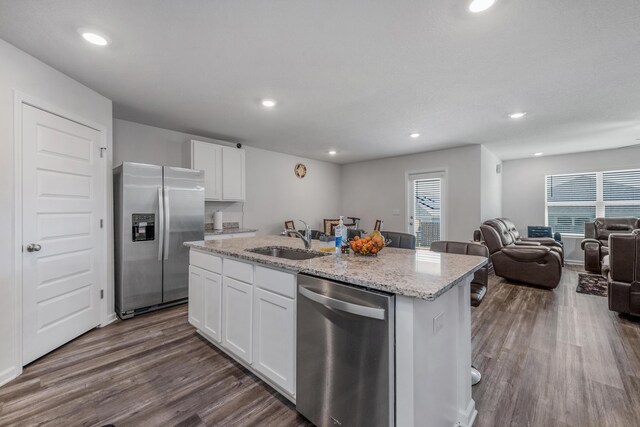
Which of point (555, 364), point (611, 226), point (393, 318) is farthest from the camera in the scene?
point (611, 226)

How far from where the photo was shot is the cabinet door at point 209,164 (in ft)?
13.8

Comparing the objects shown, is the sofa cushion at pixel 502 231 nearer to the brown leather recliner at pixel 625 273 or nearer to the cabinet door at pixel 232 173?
the brown leather recliner at pixel 625 273

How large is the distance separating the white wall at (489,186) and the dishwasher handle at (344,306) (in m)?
4.95

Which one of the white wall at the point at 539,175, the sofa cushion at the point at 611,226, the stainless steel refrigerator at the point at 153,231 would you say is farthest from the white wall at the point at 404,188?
the stainless steel refrigerator at the point at 153,231

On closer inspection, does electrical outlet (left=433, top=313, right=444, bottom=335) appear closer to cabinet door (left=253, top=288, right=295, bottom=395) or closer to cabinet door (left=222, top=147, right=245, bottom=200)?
cabinet door (left=253, top=288, right=295, bottom=395)

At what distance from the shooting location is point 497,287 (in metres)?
4.41

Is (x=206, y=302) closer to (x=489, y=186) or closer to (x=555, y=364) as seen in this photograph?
(x=555, y=364)

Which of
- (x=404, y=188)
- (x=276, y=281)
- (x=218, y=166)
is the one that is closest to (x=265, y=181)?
(x=218, y=166)

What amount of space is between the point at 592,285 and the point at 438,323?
4.87 metres

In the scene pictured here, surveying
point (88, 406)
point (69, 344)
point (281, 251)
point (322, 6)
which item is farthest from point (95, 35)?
point (69, 344)

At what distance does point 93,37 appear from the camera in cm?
197

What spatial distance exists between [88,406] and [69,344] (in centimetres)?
119

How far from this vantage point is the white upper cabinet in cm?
423

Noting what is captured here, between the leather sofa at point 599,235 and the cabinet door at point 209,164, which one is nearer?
the cabinet door at point 209,164
